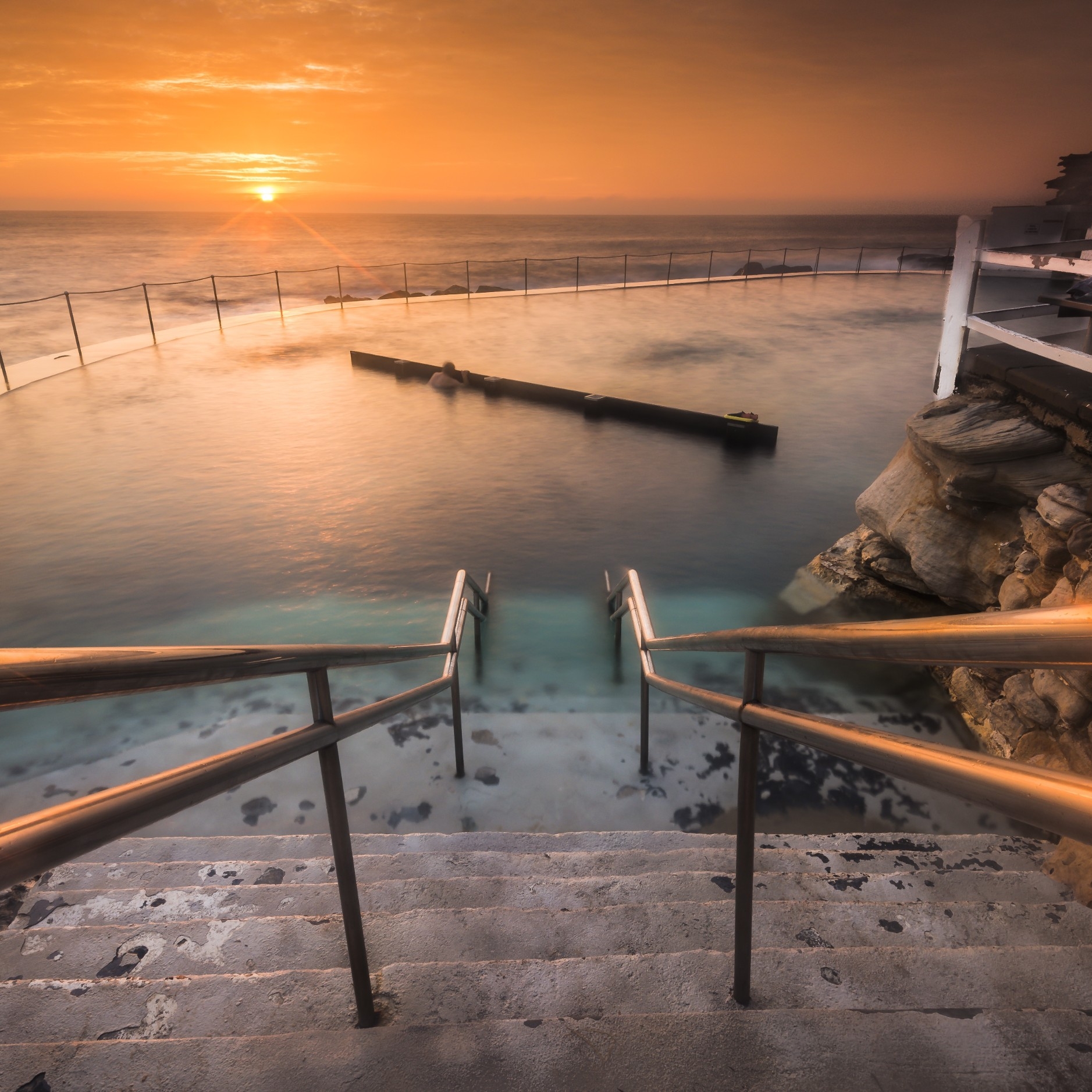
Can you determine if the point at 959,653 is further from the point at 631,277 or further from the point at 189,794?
the point at 631,277

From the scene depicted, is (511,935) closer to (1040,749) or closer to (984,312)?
(1040,749)

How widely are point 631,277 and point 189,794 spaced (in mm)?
43091

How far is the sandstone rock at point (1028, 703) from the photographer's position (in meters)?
3.29

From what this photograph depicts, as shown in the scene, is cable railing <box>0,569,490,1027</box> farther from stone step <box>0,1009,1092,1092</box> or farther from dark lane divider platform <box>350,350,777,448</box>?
dark lane divider platform <box>350,350,777,448</box>

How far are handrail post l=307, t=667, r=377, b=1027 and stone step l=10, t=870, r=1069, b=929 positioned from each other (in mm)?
455

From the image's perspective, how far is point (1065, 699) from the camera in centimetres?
297

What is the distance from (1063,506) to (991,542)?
4.07ft

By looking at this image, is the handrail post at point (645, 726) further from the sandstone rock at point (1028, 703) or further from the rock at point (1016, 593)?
the rock at point (1016, 593)

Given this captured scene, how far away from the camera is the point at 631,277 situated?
4075 centimetres

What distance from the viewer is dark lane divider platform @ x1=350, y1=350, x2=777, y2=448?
31.9 ft

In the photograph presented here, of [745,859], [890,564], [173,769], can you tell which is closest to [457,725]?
[745,859]

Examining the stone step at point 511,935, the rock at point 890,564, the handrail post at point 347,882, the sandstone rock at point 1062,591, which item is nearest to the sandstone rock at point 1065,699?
the sandstone rock at point 1062,591

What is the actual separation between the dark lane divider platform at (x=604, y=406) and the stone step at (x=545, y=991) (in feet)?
28.5

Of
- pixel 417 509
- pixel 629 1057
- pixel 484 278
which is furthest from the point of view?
pixel 484 278
